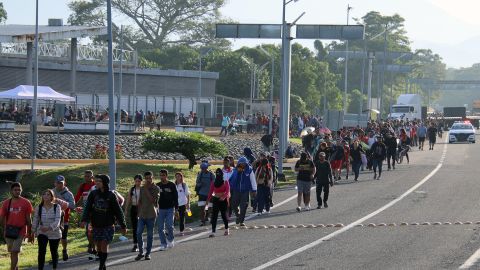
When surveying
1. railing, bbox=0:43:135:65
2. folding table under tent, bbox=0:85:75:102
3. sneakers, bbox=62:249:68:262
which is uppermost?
railing, bbox=0:43:135:65

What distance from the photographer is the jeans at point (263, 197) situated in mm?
28594

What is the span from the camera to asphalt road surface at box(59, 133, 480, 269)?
19.9 meters

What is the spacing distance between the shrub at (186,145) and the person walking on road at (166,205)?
20.6 m

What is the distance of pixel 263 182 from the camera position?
1121 inches

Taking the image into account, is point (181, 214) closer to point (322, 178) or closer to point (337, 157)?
point (322, 178)

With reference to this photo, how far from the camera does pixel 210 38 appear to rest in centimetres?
13688

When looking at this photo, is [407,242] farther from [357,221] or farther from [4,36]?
[4,36]

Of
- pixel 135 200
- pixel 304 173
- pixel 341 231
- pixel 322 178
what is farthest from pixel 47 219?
pixel 322 178

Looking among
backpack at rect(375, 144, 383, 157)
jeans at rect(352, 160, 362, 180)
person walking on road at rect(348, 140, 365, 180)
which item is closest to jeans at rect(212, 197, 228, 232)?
person walking on road at rect(348, 140, 365, 180)

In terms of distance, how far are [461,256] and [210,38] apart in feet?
386

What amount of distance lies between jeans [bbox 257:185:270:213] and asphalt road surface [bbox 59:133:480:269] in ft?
1.43

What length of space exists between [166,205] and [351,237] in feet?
14.4

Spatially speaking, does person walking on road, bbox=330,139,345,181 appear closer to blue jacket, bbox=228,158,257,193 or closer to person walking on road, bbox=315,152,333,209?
person walking on road, bbox=315,152,333,209

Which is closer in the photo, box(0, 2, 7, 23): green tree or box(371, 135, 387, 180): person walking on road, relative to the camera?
box(371, 135, 387, 180): person walking on road
